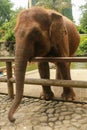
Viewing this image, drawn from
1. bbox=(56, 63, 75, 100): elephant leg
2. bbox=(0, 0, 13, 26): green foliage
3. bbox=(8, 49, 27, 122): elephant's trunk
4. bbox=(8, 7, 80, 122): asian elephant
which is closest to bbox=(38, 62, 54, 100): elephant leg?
bbox=(56, 63, 75, 100): elephant leg

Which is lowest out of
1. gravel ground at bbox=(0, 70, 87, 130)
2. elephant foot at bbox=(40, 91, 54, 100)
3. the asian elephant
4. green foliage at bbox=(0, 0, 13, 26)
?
gravel ground at bbox=(0, 70, 87, 130)

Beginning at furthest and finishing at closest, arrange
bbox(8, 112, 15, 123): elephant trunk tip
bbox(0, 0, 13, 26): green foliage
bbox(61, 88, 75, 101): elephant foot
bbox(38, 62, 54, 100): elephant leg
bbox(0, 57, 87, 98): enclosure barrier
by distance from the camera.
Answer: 1. bbox(0, 0, 13, 26): green foliage
2. bbox(38, 62, 54, 100): elephant leg
3. bbox(61, 88, 75, 101): elephant foot
4. bbox(0, 57, 87, 98): enclosure barrier
5. bbox(8, 112, 15, 123): elephant trunk tip

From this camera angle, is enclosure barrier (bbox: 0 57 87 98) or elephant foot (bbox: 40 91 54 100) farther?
elephant foot (bbox: 40 91 54 100)

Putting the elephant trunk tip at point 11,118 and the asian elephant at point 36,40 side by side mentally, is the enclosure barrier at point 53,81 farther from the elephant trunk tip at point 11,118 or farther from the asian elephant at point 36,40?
the elephant trunk tip at point 11,118

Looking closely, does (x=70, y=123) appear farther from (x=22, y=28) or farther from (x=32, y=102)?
(x=22, y=28)

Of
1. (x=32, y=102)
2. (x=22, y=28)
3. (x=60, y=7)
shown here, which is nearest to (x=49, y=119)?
(x=32, y=102)

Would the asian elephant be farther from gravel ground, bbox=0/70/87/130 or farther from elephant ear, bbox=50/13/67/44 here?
gravel ground, bbox=0/70/87/130

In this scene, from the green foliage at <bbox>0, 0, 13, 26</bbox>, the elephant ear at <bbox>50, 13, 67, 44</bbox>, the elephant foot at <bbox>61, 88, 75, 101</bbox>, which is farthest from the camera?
the green foliage at <bbox>0, 0, 13, 26</bbox>

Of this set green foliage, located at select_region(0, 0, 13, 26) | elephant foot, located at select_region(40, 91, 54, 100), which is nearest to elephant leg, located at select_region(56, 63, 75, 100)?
elephant foot, located at select_region(40, 91, 54, 100)

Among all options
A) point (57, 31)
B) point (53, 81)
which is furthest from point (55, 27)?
point (53, 81)

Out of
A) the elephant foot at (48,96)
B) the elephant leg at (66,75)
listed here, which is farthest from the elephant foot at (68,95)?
the elephant foot at (48,96)

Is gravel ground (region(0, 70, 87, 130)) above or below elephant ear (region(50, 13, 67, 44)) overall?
below

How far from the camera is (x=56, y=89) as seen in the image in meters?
5.48

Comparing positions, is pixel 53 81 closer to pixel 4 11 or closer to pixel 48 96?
pixel 48 96
